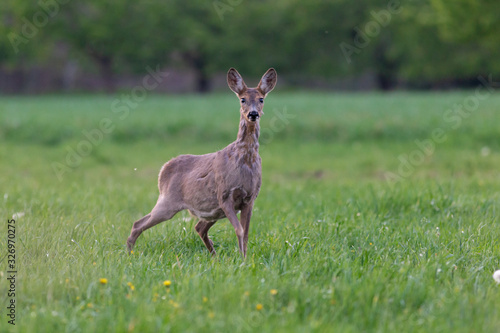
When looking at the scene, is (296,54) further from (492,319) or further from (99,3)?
(492,319)

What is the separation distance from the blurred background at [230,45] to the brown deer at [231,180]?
142 ft

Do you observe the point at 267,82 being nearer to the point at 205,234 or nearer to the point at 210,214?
the point at 210,214

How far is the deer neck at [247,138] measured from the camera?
4895 millimetres

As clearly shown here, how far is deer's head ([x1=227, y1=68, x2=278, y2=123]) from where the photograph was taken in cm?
470

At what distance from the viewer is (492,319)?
11.7ft

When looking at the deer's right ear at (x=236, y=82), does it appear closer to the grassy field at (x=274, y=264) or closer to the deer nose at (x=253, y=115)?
the deer nose at (x=253, y=115)

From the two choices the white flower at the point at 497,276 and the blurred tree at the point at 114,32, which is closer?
the white flower at the point at 497,276

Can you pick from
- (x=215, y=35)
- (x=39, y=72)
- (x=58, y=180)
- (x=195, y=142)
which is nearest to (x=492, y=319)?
(x=58, y=180)

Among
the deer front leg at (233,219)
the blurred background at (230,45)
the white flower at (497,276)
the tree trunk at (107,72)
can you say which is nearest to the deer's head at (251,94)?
the deer front leg at (233,219)

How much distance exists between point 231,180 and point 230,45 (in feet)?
158

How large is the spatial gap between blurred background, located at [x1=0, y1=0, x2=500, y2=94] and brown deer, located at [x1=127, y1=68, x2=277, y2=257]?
1704 inches

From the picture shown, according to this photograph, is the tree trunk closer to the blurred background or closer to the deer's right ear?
the blurred background

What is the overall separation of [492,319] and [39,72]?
5783 centimetres

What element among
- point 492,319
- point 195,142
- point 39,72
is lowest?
point 492,319
